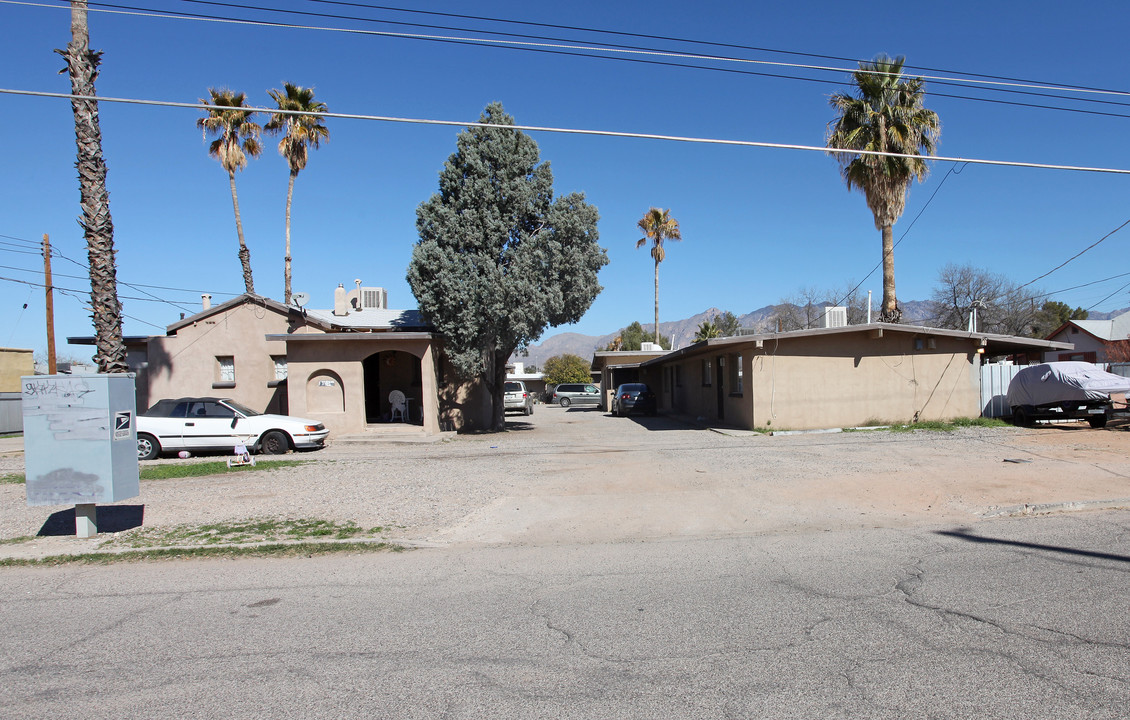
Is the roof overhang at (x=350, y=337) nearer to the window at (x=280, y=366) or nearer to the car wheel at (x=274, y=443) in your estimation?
the window at (x=280, y=366)

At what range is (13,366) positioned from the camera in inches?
1415

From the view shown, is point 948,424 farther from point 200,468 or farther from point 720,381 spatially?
point 200,468

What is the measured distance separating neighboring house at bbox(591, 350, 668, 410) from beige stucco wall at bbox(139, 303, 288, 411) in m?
20.3

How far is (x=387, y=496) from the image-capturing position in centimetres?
1045

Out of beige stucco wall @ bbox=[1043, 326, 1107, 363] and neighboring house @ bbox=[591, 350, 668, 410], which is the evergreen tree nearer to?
neighboring house @ bbox=[591, 350, 668, 410]

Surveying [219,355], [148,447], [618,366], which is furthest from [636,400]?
[148,447]

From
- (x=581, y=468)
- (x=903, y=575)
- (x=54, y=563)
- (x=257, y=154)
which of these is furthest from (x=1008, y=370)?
(x=257, y=154)

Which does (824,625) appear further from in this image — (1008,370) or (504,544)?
(1008,370)

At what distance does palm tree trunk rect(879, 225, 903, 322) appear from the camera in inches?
885

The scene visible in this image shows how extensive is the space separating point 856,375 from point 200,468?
56.8ft

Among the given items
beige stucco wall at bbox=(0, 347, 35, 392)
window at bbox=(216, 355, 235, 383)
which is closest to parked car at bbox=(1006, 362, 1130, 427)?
window at bbox=(216, 355, 235, 383)

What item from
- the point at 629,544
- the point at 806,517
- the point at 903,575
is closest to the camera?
the point at 903,575

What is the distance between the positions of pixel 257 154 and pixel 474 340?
48.4 feet

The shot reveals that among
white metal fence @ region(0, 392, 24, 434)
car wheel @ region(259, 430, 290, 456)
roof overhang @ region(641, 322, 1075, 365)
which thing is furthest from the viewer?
white metal fence @ region(0, 392, 24, 434)
